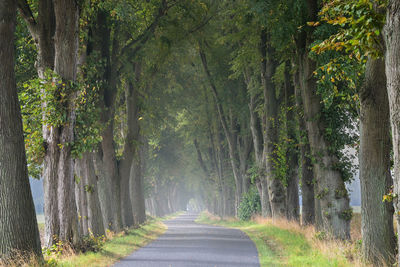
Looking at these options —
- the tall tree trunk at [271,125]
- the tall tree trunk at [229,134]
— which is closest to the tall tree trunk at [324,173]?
the tall tree trunk at [271,125]

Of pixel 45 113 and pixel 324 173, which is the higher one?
pixel 45 113

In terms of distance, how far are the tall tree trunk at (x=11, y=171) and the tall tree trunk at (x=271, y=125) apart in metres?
12.9

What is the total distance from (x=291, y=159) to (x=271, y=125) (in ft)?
6.06

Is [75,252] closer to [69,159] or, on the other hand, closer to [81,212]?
[69,159]

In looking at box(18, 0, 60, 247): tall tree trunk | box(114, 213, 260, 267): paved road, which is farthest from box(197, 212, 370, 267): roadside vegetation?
box(18, 0, 60, 247): tall tree trunk

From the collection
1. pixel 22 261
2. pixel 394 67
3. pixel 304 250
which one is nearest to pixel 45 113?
pixel 22 261

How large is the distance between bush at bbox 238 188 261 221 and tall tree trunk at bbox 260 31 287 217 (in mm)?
7883

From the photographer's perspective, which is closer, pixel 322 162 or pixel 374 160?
pixel 374 160

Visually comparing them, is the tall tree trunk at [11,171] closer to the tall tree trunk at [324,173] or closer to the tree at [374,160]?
the tree at [374,160]

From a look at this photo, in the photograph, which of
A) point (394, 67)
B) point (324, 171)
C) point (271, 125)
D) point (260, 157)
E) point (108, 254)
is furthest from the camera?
point (260, 157)

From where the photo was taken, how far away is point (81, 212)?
16266 mm

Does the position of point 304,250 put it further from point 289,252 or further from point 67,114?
point 67,114

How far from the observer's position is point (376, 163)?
30.8 feet

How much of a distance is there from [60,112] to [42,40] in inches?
85.4
